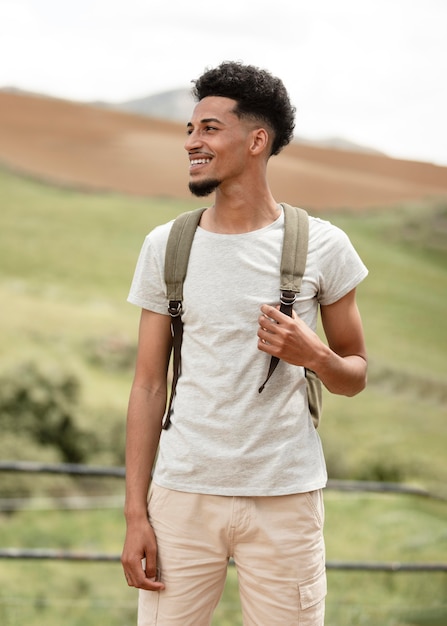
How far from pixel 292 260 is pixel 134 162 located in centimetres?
389

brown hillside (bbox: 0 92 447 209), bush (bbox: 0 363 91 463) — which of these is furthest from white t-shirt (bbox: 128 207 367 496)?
brown hillside (bbox: 0 92 447 209)

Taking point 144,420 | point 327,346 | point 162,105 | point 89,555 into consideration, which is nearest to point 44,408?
point 162,105

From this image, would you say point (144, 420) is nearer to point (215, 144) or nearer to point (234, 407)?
point (234, 407)

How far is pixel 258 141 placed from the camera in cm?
145

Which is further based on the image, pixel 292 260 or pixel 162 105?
pixel 162 105

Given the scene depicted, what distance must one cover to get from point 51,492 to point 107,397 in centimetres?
63

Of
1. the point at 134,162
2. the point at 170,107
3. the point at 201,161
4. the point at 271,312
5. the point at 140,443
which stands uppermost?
the point at 170,107

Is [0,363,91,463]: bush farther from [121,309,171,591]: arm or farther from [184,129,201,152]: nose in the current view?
[184,129,201,152]: nose

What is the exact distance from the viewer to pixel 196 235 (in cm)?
143

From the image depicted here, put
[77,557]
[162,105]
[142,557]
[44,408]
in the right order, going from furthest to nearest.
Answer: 1. [162,105]
2. [44,408]
3. [77,557]
4. [142,557]

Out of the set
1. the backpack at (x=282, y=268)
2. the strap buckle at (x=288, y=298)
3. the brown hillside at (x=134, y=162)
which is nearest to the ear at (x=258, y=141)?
the backpack at (x=282, y=268)

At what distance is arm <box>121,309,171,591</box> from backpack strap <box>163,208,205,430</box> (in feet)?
0.11

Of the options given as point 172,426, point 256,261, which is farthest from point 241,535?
point 256,261

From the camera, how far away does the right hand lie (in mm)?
1357
